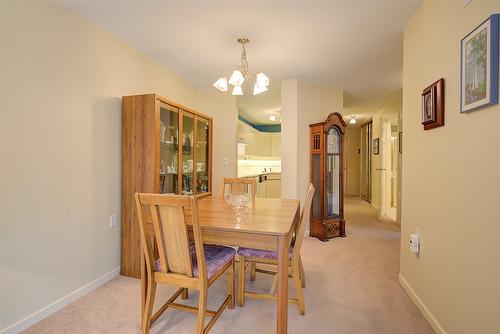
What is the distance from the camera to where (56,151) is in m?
1.99

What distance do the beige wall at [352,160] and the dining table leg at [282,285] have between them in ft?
26.1

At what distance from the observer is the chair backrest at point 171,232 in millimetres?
1405

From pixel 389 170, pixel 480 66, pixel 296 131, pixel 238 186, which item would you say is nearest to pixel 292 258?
pixel 238 186

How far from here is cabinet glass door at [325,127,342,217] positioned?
3.92 meters

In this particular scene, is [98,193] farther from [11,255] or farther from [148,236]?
[148,236]

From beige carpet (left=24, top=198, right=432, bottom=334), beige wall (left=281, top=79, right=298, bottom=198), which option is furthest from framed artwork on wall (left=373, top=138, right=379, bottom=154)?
beige carpet (left=24, top=198, right=432, bottom=334)

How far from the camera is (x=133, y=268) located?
2.54 metres

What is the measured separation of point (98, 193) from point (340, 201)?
3.32 meters

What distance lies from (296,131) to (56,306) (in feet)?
10.9

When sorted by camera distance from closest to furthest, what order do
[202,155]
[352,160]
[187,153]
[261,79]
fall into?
[261,79] < [187,153] < [202,155] < [352,160]

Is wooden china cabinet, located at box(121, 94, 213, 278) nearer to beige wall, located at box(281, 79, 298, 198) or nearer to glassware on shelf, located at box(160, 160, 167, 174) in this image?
glassware on shelf, located at box(160, 160, 167, 174)

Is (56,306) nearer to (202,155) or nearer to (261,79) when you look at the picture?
→ (202,155)

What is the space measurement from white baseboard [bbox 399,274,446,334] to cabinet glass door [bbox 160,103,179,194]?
2.45 m

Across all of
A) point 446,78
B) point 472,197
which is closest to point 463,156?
point 472,197
